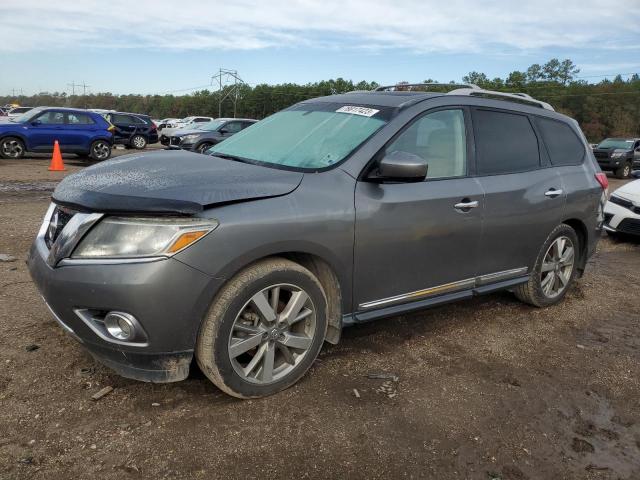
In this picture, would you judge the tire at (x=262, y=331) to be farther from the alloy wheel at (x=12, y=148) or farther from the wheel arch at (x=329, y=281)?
the alloy wheel at (x=12, y=148)

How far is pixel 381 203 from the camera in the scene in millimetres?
3131

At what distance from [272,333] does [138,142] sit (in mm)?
20778

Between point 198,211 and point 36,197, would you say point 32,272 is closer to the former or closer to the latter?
point 198,211

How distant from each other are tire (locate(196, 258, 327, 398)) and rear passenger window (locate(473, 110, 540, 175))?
171 cm

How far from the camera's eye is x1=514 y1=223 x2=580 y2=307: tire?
174 inches

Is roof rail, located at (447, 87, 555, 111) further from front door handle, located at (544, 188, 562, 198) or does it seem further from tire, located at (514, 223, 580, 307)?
tire, located at (514, 223, 580, 307)

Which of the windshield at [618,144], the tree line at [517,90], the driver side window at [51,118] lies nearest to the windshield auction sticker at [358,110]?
→ the driver side window at [51,118]

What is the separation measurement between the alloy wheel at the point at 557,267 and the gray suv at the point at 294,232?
0.57 ft

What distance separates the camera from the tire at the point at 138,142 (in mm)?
21516

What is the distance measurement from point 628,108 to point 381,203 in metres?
75.2

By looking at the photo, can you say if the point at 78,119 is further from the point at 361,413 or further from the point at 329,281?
the point at 361,413

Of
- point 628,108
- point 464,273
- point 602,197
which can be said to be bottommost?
point 464,273

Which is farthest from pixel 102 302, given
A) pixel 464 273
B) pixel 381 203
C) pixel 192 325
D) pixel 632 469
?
pixel 632 469

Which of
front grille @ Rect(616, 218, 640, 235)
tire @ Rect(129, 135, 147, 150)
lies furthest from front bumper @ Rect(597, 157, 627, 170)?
tire @ Rect(129, 135, 147, 150)
